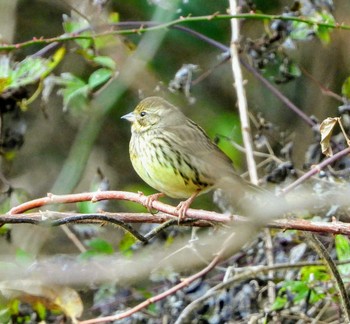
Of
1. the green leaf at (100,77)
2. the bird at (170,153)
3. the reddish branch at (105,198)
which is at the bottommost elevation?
the reddish branch at (105,198)

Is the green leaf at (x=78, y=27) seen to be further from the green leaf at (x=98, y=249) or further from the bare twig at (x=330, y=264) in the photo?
the bare twig at (x=330, y=264)

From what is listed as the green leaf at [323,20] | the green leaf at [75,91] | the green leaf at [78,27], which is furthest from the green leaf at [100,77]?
the green leaf at [323,20]

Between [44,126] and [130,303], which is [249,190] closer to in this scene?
[130,303]

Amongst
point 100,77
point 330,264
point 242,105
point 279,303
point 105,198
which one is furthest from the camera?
point 100,77

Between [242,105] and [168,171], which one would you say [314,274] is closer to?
[168,171]

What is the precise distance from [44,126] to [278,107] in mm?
1475

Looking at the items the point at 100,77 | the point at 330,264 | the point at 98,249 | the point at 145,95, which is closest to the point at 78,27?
the point at 100,77

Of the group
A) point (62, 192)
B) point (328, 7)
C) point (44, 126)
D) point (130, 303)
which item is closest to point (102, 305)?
point (130, 303)

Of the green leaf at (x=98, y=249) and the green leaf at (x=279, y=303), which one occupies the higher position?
the green leaf at (x=98, y=249)

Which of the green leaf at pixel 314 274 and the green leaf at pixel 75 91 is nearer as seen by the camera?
the green leaf at pixel 314 274

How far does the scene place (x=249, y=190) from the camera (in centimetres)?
273

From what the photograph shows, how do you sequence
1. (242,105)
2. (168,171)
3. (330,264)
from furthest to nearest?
(242,105) < (168,171) < (330,264)

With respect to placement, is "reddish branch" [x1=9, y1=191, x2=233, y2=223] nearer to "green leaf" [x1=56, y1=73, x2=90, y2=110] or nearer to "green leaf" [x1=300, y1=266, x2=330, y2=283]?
"green leaf" [x1=300, y1=266, x2=330, y2=283]

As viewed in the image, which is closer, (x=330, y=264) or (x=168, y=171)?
(x=330, y=264)
